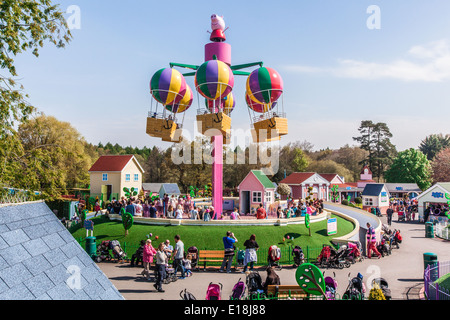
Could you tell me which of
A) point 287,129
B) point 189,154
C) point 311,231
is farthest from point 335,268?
point 189,154

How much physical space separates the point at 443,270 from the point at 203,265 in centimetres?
1054

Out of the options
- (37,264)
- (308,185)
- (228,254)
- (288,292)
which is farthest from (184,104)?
(308,185)

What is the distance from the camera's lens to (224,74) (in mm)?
18938

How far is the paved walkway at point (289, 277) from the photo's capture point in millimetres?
11348

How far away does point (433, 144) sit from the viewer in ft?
300

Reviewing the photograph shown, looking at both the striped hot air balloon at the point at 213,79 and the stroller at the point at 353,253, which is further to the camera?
the striped hot air balloon at the point at 213,79

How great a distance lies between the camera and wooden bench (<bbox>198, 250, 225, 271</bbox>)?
591 inches

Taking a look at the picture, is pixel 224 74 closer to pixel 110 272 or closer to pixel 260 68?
pixel 260 68

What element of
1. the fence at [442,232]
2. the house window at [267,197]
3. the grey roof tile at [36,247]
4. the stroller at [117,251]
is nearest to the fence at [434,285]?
the grey roof tile at [36,247]

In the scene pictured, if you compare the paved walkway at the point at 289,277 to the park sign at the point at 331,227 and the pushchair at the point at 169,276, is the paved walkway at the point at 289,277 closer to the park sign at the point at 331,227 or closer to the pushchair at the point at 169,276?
the pushchair at the point at 169,276

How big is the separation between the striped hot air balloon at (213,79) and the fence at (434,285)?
43.5 feet

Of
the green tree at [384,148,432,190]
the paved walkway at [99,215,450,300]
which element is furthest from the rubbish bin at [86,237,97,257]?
the green tree at [384,148,432,190]

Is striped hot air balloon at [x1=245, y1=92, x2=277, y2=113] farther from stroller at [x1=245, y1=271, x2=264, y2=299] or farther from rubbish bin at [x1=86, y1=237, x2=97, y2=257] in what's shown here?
stroller at [x1=245, y1=271, x2=264, y2=299]

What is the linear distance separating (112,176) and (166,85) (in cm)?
2242
